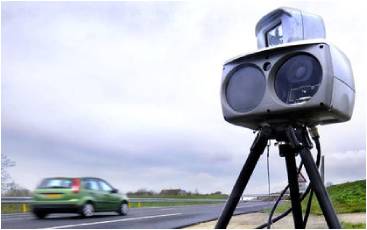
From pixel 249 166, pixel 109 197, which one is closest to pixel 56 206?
pixel 109 197

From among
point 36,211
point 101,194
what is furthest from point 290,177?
point 36,211

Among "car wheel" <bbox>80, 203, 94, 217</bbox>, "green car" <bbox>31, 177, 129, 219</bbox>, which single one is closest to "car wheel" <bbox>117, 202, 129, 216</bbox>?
"green car" <bbox>31, 177, 129, 219</bbox>

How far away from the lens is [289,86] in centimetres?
126

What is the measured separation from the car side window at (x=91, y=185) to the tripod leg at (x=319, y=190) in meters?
0.80

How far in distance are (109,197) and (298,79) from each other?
1.03 metres

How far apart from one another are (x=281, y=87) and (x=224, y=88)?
170 mm

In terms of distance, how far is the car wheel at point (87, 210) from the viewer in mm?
1856

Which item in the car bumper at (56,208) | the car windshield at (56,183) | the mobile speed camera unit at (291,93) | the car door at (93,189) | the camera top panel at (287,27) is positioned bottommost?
the car bumper at (56,208)

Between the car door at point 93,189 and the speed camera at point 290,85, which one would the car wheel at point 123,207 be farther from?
the speed camera at point 290,85

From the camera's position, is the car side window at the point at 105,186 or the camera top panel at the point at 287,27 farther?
the car side window at the point at 105,186

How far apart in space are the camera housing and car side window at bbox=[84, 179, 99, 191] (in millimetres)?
640

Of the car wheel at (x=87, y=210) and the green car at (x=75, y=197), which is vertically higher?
the green car at (x=75, y=197)

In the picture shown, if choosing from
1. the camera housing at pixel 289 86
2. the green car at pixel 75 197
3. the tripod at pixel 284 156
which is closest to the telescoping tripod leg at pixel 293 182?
the tripod at pixel 284 156

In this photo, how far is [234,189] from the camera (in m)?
1.37
